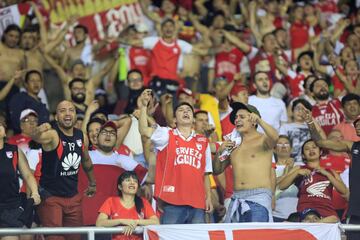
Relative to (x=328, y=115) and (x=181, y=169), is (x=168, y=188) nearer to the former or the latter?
(x=181, y=169)

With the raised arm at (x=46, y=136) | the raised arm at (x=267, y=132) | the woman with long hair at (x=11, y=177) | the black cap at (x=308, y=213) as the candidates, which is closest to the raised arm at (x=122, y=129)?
the raised arm at (x=46, y=136)

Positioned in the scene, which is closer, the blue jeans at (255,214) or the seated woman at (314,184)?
the blue jeans at (255,214)

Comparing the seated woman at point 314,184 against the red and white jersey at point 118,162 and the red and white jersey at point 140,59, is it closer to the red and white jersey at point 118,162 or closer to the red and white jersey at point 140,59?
the red and white jersey at point 118,162

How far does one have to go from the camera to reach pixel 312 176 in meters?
14.5

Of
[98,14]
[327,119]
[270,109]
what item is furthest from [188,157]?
[98,14]

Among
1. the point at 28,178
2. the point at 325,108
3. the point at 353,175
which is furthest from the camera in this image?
the point at 325,108

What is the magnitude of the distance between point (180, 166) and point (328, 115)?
167 inches

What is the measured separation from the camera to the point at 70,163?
1357 cm

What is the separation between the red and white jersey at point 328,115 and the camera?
17.0 metres

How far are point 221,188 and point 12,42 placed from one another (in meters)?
5.32

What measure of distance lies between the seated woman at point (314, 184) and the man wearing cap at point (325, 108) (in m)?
2.09

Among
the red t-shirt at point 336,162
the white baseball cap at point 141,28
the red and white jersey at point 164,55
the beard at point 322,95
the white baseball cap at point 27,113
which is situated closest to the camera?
the red t-shirt at point 336,162

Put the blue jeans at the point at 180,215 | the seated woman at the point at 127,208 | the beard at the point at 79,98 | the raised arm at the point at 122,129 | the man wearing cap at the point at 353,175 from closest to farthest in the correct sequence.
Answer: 1. the seated woman at the point at 127,208
2. the blue jeans at the point at 180,215
3. the man wearing cap at the point at 353,175
4. the raised arm at the point at 122,129
5. the beard at the point at 79,98

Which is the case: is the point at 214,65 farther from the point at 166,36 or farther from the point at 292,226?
the point at 292,226
